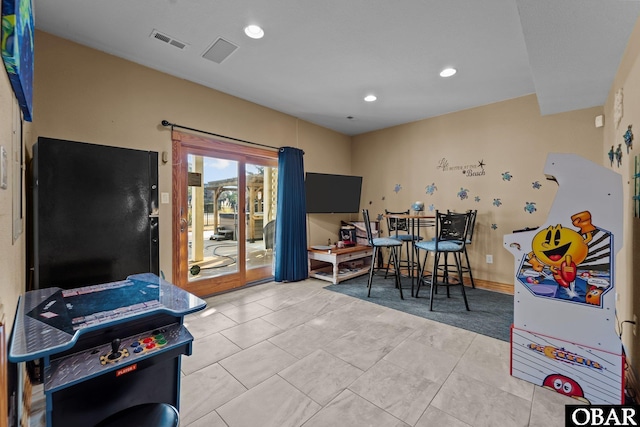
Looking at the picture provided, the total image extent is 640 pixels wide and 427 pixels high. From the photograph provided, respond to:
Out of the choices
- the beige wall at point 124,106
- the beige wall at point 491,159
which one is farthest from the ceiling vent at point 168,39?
the beige wall at point 491,159

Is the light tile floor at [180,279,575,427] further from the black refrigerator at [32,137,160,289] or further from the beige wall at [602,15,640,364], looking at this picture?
the black refrigerator at [32,137,160,289]

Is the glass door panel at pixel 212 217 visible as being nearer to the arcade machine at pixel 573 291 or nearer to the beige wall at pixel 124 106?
the beige wall at pixel 124 106

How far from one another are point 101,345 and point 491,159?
443cm

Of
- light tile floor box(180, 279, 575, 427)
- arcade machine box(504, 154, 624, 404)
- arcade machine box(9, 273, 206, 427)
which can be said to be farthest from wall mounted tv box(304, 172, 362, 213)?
arcade machine box(9, 273, 206, 427)

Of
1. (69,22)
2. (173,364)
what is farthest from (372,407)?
(69,22)

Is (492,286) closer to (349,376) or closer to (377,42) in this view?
(349,376)

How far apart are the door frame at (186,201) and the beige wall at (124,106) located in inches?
3.5

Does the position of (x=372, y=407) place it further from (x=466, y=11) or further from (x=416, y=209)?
(x=416, y=209)

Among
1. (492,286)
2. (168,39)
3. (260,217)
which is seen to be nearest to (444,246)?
(492,286)

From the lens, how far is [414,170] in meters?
4.52

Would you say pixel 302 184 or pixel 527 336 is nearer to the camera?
pixel 527 336

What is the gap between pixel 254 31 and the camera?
224cm

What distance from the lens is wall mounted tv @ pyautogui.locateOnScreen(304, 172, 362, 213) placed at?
14.8 ft

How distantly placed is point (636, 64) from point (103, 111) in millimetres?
4142
